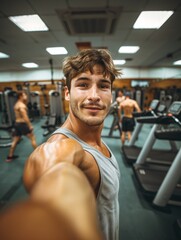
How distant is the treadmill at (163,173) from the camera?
1999 mm

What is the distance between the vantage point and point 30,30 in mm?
4109

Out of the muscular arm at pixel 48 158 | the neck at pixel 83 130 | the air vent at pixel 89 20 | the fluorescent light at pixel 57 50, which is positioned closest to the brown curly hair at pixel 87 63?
the neck at pixel 83 130

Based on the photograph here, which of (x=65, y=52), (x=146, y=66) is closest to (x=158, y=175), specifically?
(x=65, y=52)

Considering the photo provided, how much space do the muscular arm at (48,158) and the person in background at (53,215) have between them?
0.61ft

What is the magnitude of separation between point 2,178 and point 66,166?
321cm

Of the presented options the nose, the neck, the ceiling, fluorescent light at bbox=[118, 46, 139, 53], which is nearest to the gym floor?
the neck

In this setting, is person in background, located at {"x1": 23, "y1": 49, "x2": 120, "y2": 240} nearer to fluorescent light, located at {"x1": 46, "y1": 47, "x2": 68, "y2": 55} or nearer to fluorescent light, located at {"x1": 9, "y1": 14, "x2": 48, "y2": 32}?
fluorescent light, located at {"x1": 9, "y1": 14, "x2": 48, "y2": 32}

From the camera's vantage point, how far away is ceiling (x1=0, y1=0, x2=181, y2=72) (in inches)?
114

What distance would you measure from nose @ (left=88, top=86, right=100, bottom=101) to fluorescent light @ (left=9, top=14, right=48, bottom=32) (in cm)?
354

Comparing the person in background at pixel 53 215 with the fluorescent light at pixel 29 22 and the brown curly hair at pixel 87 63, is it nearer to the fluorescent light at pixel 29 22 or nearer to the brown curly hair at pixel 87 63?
the brown curly hair at pixel 87 63

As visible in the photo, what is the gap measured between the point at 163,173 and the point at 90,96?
2.73m

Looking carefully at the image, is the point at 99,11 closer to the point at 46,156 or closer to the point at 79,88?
the point at 79,88

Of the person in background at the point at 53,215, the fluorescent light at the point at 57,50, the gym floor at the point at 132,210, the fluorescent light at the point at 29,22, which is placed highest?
the fluorescent light at the point at 29,22

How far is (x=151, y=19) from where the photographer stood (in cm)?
365
